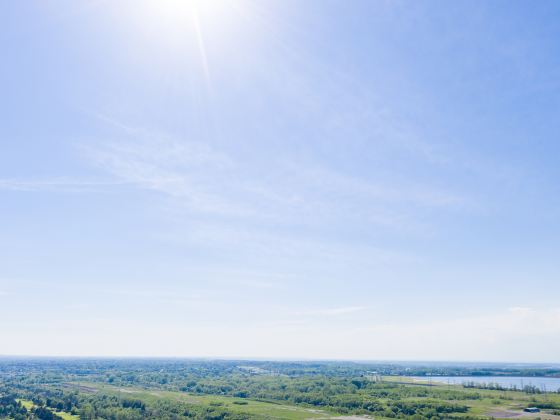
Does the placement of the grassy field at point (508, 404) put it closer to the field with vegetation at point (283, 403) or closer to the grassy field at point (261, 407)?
the field with vegetation at point (283, 403)

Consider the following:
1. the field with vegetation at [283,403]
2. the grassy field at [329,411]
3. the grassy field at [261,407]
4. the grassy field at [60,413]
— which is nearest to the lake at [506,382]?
the field with vegetation at [283,403]

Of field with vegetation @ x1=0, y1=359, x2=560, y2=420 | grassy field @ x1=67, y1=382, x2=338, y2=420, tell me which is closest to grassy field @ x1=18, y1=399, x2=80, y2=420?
field with vegetation @ x1=0, y1=359, x2=560, y2=420

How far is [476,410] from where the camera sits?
70.2 meters

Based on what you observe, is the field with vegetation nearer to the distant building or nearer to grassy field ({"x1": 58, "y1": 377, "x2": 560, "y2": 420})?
grassy field ({"x1": 58, "y1": 377, "x2": 560, "y2": 420})

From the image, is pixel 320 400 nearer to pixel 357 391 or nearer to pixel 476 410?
pixel 357 391

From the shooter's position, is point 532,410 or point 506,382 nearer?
point 532,410

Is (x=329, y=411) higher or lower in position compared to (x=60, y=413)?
higher

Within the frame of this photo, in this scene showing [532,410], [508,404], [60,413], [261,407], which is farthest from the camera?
[508,404]

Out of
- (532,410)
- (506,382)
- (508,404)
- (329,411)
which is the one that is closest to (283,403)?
(329,411)

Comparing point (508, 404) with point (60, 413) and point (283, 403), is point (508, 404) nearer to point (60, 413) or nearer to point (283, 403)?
point (283, 403)

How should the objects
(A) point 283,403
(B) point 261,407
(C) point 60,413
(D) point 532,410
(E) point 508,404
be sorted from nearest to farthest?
(C) point 60,413
(D) point 532,410
(B) point 261,407
(E) point 508,404
(A) point 283,403

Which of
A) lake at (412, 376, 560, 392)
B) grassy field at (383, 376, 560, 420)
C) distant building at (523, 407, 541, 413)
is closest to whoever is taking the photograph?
grassy field at (383, 376, 560, 420)

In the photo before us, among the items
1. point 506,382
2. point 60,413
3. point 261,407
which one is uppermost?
point 506,382

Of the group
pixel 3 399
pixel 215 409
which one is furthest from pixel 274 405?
pixel 3 399
